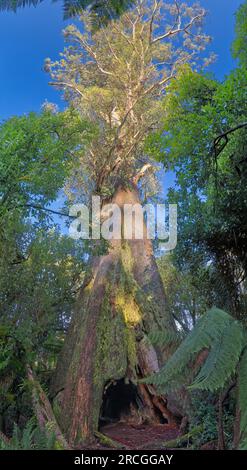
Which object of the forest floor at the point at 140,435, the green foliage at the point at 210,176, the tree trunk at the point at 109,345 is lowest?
the forest floor at the point at 140,435

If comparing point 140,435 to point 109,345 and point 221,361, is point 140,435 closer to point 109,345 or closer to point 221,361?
point 109,345

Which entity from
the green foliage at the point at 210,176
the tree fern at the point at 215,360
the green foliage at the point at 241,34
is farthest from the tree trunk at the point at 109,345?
the tree fern at the point at 215,360

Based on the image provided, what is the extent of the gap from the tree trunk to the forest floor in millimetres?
440

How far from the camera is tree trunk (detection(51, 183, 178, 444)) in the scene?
9.41 metres

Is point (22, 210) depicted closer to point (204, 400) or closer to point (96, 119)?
point (204, 400)

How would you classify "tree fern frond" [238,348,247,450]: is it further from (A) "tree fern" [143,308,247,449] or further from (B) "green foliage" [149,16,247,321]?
(B) "green foliage" [149,16,247,321]

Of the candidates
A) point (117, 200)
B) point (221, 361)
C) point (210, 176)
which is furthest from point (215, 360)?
point (117, 200)

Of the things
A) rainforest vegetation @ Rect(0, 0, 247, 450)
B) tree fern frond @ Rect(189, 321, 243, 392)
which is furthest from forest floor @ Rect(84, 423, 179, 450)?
tree fern frond @ Rect(189, 321, 243, 392)

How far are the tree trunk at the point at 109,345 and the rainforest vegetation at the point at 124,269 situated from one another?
40 mm

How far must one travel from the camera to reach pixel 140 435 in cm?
992

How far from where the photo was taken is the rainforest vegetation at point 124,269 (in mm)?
4379

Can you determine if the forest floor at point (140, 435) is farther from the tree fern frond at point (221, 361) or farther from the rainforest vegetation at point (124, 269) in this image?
the tree fern frond at point (221, 361)

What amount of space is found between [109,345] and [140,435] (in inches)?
97.0

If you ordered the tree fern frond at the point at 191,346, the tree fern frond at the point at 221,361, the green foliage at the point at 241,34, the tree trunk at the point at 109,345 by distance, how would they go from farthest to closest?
1. the tree trunk at the point at 109,345
2. the green foliage at the point at 241,34
3. the tree fern frond at the point at 191,346
4. the tree fern frond at the point at 221,361
